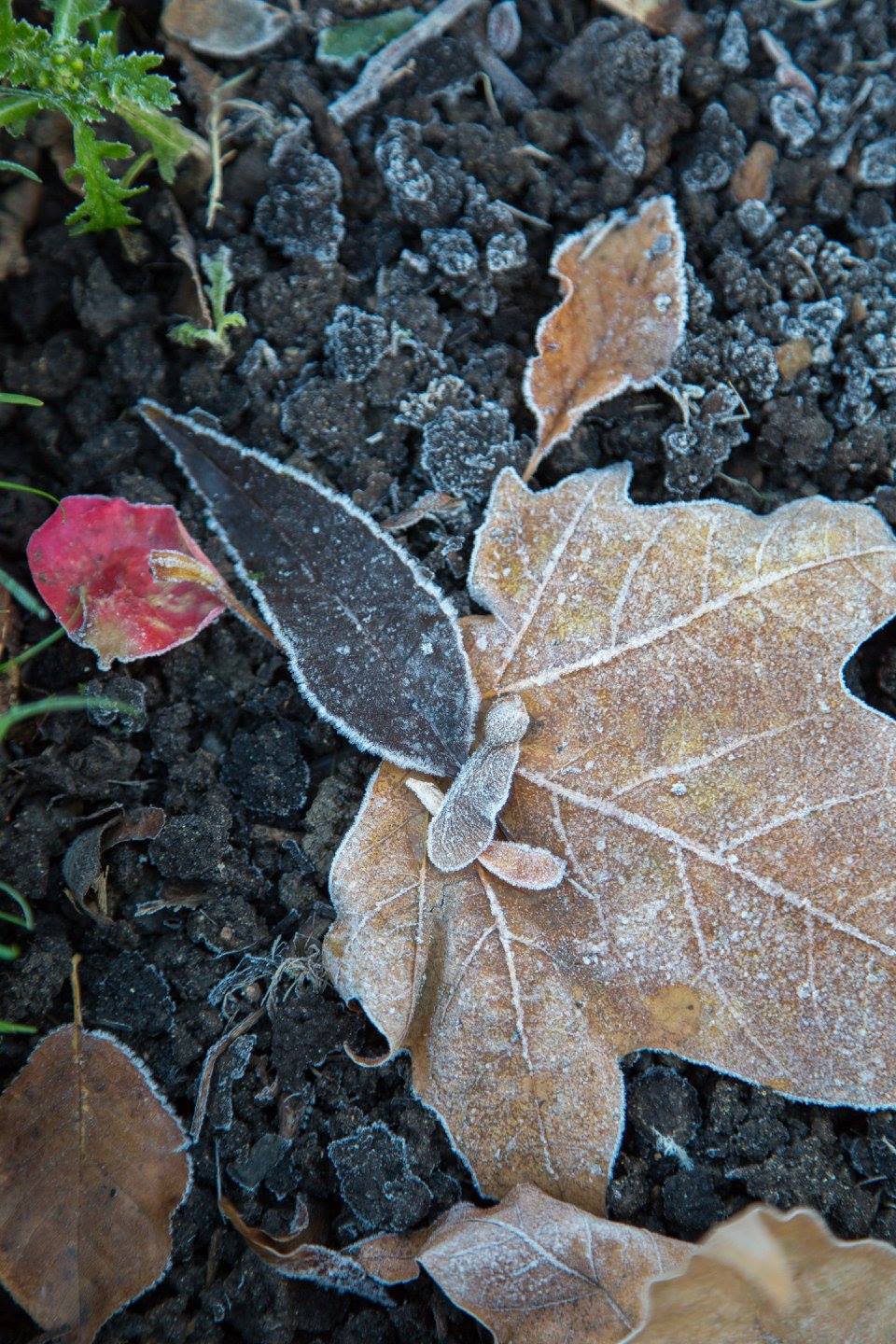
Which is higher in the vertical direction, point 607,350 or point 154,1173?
point 607,350

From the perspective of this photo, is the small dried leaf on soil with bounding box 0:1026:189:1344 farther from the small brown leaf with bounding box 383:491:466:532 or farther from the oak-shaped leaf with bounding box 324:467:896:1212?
the small brown leaf with bounding box 383:491:466:532

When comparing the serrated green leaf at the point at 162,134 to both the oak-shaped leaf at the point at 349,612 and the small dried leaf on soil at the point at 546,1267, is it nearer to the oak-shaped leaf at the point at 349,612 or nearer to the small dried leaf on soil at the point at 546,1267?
the oak-shaped leaf at the point at 349,612

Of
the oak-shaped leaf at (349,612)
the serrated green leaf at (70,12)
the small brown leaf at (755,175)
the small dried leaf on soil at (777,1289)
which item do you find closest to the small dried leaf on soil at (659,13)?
the small brown leaf at (755,175)

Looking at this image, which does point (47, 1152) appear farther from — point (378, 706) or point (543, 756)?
point (543, 756)

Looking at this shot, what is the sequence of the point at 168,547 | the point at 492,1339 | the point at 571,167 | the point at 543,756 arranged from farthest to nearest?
the point at 571,167, the point at 168,547, the point at 543,756, the point at 492,1339

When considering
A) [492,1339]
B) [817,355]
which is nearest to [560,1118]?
[492,1339]

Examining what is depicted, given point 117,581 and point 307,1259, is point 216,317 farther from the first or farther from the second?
point 307,1259
